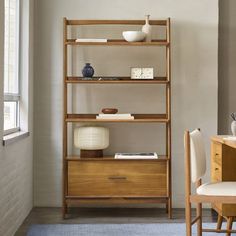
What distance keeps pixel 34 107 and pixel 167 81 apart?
1.25 m

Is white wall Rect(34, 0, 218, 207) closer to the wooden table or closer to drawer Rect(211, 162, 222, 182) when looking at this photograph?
drawer Rect(211, 162, 222, 182)

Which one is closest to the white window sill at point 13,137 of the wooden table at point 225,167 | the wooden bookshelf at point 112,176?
the wooden bookshelf at point 112,176

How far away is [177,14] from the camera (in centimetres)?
489

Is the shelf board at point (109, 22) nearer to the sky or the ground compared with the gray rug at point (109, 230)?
nearer to the sky

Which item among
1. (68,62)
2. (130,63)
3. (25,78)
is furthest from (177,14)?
(25,78)

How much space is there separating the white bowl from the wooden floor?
1488 millimetres

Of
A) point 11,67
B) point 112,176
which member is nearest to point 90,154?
point 112,176

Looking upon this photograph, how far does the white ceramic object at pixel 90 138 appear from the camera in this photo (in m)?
4.61

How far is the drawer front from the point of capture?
4551mm

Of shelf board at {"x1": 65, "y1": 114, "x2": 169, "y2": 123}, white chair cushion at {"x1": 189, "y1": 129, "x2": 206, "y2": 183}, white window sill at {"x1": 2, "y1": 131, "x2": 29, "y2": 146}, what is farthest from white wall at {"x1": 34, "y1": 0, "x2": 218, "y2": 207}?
white chair cushion at {"x1": 189, "y1": 129, "x2": 206, "y2": 183}

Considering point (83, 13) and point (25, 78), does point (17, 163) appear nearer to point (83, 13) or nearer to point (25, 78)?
point (25, 78)

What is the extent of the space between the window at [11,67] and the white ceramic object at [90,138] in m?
0.52

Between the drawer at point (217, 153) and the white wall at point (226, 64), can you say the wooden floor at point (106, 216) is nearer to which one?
the drawer at point (217, 153)

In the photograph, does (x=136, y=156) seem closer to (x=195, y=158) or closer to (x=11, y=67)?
(x=11, y=67)
